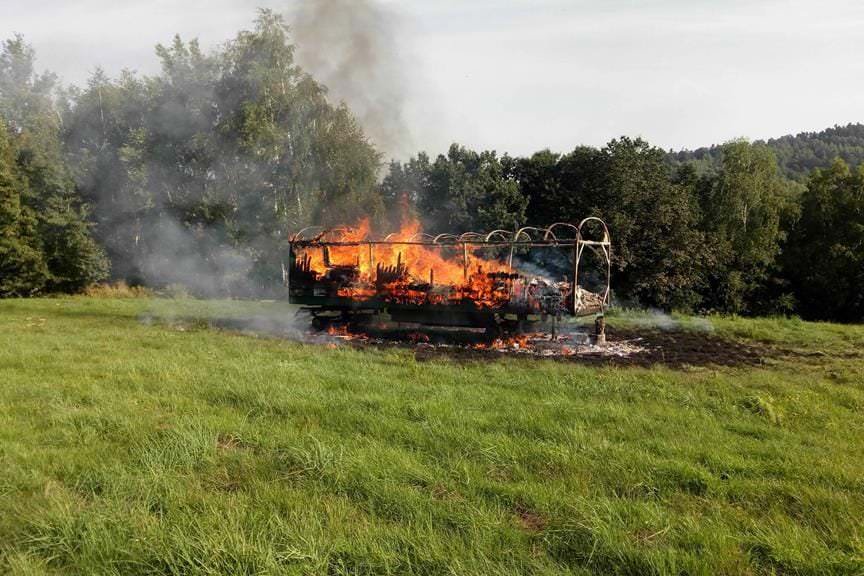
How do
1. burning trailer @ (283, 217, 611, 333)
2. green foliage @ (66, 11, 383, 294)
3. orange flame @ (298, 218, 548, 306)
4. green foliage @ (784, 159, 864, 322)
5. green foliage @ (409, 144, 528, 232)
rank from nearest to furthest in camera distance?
burning trailer @ (283, 217, 611, 333), orange flame @ (298, 218, 548, 306), green foliage @ (66, 11, 383, 294), green foliage @ (409, 144, 528, 232), green foliage @ (784, 159, 864, 322)

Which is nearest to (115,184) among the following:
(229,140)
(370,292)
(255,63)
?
(229,140)

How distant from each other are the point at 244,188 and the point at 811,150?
10050 centimetres

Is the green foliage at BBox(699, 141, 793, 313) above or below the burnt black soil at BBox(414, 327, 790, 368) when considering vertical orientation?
above

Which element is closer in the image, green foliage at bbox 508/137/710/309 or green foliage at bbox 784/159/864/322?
green foliage at bbox 508/137/710/309

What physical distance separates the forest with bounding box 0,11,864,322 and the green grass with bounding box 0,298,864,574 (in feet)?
65.2

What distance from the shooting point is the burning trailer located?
40.8 feet

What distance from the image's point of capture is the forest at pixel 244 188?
28094 millimetres

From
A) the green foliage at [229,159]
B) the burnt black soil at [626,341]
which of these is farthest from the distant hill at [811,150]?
the burnt black soil at [626,341]

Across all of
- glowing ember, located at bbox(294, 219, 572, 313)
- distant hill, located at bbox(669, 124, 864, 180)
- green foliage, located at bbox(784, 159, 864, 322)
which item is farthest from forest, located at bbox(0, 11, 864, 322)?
distant hill, located at bbox(669, 124, 864, 180)

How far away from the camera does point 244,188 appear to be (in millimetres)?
28922

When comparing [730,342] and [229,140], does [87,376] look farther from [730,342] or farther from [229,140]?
[229,140]

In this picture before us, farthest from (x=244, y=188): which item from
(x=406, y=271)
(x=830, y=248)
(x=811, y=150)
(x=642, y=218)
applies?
(x=811, y=150)

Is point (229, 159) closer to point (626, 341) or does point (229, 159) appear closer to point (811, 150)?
point (626, 341)

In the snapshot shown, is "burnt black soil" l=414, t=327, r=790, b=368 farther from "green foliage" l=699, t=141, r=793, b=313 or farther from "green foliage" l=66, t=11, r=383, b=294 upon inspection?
"green foliage" l=699, t=141, r=793, b=313
